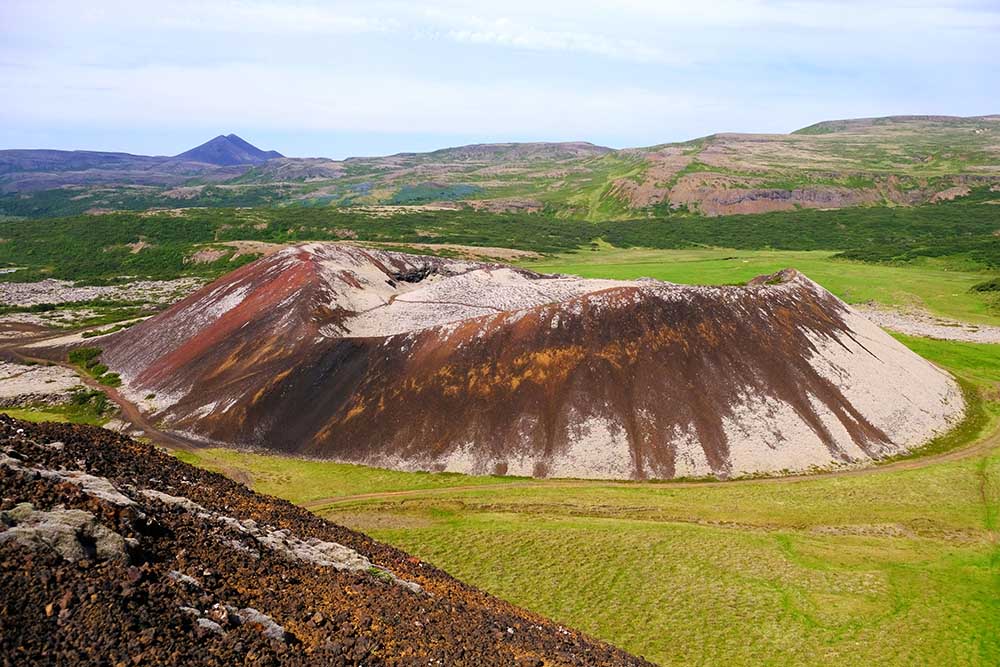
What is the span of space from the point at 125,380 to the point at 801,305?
5830 centimetres

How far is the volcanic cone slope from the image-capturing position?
134 ft

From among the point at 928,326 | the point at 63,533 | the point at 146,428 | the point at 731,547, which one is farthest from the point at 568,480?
the point at 928,326

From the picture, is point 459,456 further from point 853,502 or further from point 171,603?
point 171,603

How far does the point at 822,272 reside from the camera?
11856 centimetres

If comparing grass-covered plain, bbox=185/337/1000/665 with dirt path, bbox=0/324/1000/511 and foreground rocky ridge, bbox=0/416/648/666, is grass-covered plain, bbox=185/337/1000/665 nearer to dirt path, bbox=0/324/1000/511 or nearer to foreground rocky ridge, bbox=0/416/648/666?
dirt path, bbox=0/324/1000/511

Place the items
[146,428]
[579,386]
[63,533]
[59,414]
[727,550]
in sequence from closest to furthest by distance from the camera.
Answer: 1. [63,533]
2. [727,550]
3. [579,386]
4. [146,428]
5. [59,414]

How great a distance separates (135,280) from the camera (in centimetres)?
12381

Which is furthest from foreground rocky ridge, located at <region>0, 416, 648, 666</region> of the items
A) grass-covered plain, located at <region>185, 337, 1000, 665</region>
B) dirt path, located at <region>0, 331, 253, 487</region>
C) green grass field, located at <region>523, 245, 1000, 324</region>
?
green grass field, located at <region>523, 245, 1000, 324</region>

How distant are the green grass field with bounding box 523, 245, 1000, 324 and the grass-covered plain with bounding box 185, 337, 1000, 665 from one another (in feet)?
218

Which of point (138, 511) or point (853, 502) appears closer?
point (138, 511)

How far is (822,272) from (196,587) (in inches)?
4916

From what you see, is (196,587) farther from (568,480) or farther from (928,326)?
(928,326)

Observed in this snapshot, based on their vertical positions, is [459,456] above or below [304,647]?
below

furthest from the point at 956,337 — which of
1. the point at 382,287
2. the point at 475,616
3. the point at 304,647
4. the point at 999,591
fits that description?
the point at 304,647
